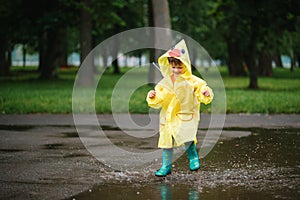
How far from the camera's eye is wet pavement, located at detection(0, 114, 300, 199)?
6223 mm

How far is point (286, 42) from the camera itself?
40.2 m

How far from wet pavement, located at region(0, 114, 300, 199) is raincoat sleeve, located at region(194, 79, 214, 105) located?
0.90 metres

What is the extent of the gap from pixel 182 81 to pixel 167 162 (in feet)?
3.22

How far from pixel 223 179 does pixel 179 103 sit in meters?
1.04

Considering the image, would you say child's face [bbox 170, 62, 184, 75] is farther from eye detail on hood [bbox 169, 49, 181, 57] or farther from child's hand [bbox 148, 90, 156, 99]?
child's hand [bbox 148, 90, 156, 99]

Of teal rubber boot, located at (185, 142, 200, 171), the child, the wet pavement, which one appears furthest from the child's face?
the wet pavement

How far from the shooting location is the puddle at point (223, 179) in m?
6.10

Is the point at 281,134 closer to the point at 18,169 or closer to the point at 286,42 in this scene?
the point at 18,169

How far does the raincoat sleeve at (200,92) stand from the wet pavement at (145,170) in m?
0.90

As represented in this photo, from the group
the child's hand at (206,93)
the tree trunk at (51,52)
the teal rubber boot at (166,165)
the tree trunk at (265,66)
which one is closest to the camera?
the child's hand at (206,93)

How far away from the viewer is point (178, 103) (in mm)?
7270

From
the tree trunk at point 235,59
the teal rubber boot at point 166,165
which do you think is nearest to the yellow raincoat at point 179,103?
the teal rubber boot at point 166,165

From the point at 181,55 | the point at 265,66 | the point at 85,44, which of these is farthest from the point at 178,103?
the point at 265,66

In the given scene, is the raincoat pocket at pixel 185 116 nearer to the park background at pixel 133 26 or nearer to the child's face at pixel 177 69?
the child's face at pixel 177 69
